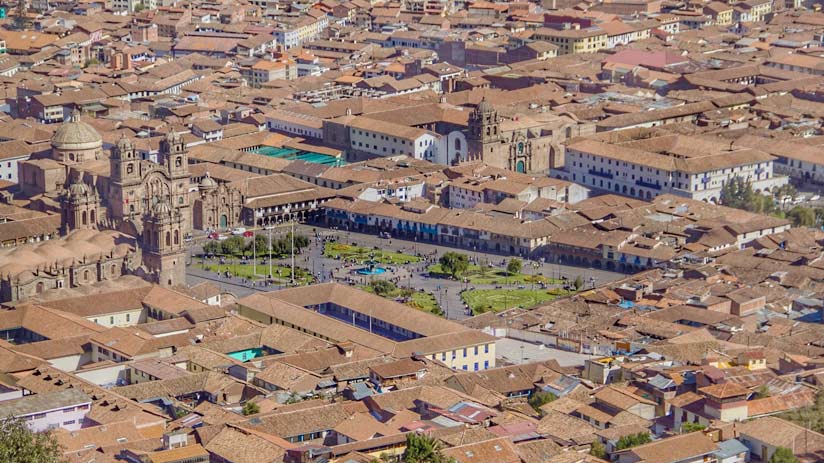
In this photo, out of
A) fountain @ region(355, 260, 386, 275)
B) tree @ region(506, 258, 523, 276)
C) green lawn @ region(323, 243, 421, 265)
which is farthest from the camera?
green lawn @ region(323, 243, 421, 265)

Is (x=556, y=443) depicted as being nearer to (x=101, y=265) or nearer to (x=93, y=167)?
(x=101, y=265)

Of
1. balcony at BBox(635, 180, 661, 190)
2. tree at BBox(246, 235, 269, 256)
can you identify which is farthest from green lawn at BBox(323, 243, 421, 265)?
balcony at BBox(635, 180, 661, 190)

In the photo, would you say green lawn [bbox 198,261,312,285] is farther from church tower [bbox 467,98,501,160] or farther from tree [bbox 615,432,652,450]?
tree [bbox 615,432,652,450]

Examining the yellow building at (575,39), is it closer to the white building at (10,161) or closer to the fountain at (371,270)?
the white building at (10,161)

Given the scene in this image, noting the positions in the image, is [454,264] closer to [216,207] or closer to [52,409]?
[216,207]

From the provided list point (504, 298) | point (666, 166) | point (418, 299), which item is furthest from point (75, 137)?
point (666, 166)
